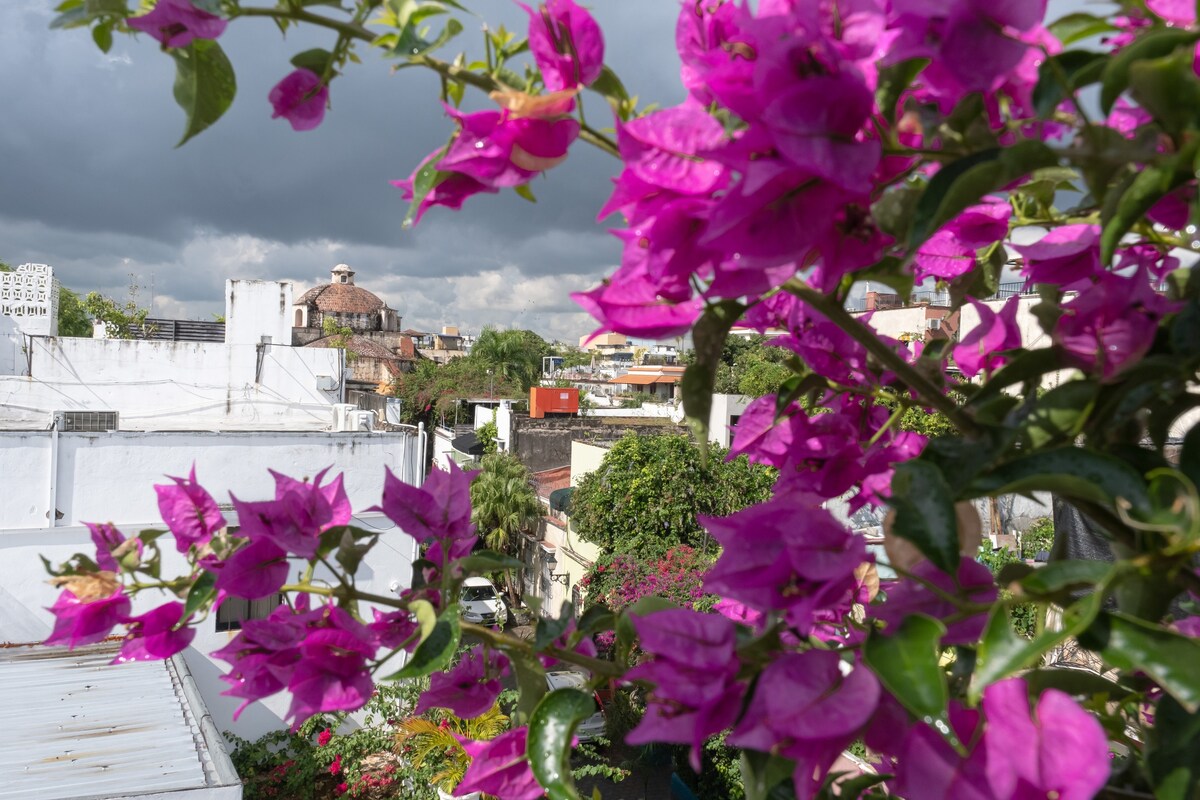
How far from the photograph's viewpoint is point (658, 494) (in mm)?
8938

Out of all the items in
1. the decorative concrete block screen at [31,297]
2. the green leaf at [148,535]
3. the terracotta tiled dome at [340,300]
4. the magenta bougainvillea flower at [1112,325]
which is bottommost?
the green leaf at [148,535]

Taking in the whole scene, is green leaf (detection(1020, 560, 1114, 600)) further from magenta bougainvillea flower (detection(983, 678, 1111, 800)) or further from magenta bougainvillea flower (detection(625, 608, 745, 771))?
magenta bougainvillea flower (detection(625, 608, 745, 771))

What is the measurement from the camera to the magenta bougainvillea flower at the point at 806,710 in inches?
15.6

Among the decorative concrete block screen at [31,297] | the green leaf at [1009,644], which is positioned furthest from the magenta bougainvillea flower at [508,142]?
the decorative concrete block screen at [31,297]

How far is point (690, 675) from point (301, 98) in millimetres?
481

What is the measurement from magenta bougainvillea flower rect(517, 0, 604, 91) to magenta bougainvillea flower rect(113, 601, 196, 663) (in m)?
0.54

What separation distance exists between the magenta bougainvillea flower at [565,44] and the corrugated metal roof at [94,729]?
3.78 metres

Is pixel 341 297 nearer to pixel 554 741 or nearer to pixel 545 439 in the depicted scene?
pixel 545 439

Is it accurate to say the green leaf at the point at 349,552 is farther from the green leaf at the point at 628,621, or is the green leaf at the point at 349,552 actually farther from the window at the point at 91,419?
the window at the point at 91,419

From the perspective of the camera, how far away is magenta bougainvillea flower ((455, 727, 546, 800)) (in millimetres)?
636

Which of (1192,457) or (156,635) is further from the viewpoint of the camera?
(156,635)

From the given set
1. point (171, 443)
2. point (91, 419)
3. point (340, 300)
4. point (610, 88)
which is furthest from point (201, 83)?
point (340, 300)

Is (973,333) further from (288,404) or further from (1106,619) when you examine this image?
(288,404)

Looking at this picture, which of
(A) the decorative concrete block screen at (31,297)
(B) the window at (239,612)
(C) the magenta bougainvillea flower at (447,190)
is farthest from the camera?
(A) the decorative concrete block screen at (31,297)
